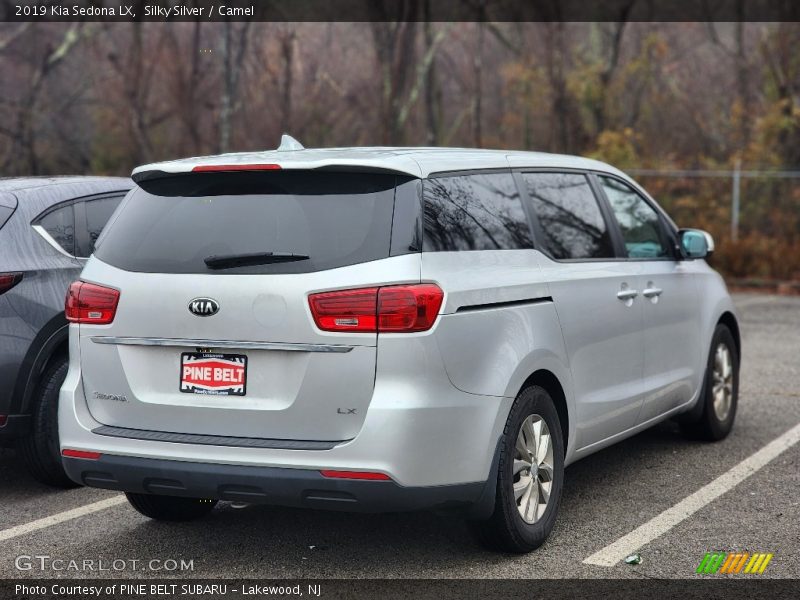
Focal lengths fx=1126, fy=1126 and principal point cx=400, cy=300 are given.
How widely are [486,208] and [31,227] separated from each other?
276 centimetres

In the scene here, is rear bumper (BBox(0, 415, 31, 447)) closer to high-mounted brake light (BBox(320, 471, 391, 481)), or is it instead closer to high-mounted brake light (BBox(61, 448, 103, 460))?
high-mounted brake light (BBox(61, 448, 103, 460))

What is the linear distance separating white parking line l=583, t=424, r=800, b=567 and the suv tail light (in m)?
1.39

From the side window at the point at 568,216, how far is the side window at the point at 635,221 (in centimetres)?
29

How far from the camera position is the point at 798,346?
12.0m

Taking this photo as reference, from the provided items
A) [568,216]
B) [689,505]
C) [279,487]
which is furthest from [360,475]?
[689,505]

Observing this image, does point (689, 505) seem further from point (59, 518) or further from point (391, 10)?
point (391, 10)

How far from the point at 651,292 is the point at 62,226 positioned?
335 centimetres

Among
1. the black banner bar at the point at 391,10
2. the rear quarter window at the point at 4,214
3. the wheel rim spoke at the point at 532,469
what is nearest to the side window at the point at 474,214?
the wheel rim spoke at the point at 532,469

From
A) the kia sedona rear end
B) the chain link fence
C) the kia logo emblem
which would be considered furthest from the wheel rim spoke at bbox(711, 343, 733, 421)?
the chain link fence

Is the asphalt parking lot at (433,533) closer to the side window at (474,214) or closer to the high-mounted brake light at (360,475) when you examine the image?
the high-mounted brake light at (360,475)

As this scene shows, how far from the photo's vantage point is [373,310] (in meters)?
4.17

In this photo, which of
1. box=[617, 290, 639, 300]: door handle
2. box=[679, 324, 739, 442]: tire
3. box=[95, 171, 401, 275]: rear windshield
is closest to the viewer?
box=[95, 171, 401, 275]: rear windshield

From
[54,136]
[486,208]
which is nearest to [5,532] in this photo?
[486,208]

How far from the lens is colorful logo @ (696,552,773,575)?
182 inches
